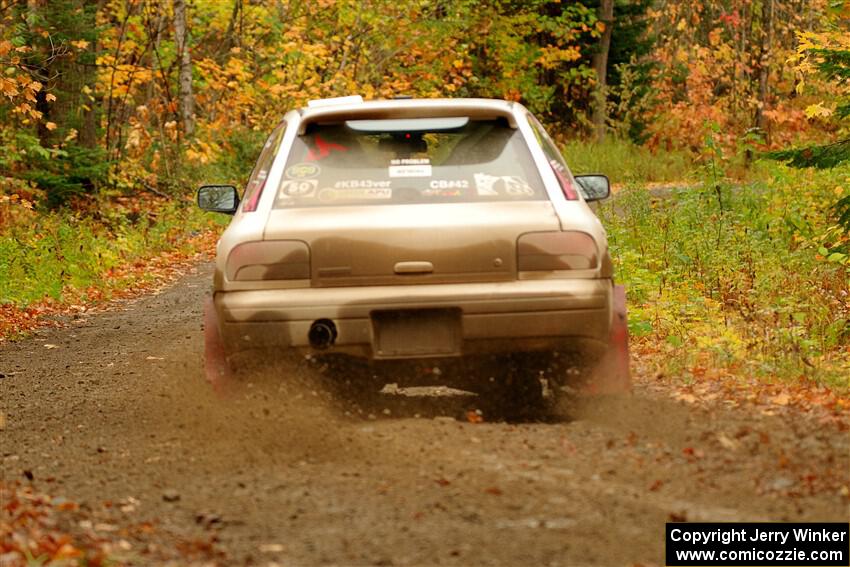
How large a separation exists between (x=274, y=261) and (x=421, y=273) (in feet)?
2.46

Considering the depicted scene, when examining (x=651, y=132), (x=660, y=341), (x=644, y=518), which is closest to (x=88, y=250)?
(x=660, y=341)

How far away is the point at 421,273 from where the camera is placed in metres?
6.12

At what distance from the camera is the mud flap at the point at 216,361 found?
21.3 feet

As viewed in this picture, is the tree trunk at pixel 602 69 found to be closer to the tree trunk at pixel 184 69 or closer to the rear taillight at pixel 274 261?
the tree trunk at pixel 184 69

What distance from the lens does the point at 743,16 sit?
37281 millimetres

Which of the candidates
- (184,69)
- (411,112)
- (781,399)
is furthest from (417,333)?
(184,69)

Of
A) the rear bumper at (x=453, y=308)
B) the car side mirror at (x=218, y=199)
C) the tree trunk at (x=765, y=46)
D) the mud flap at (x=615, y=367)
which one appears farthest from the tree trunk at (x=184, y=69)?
the mud flap at (x=615, y=367)

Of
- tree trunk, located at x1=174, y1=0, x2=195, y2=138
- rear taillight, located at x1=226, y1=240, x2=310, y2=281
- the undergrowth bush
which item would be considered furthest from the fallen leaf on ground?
tree trunk, located at x1=174, y1=0, x2=195, y2=138

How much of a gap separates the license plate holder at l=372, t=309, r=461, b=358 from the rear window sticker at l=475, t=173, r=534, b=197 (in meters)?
0.73

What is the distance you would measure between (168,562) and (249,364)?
2.06 metres

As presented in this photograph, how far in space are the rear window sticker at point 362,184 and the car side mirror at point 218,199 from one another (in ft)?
4.01

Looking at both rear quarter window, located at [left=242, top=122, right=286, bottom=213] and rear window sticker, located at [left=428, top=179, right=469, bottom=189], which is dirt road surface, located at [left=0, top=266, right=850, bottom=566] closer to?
rear quarter window, located at [left=242, top=122, right=286, bottom=213]

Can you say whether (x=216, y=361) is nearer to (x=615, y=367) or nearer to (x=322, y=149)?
(x=322, y=149)

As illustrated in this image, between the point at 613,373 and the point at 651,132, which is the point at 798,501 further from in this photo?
the point at 651,132
